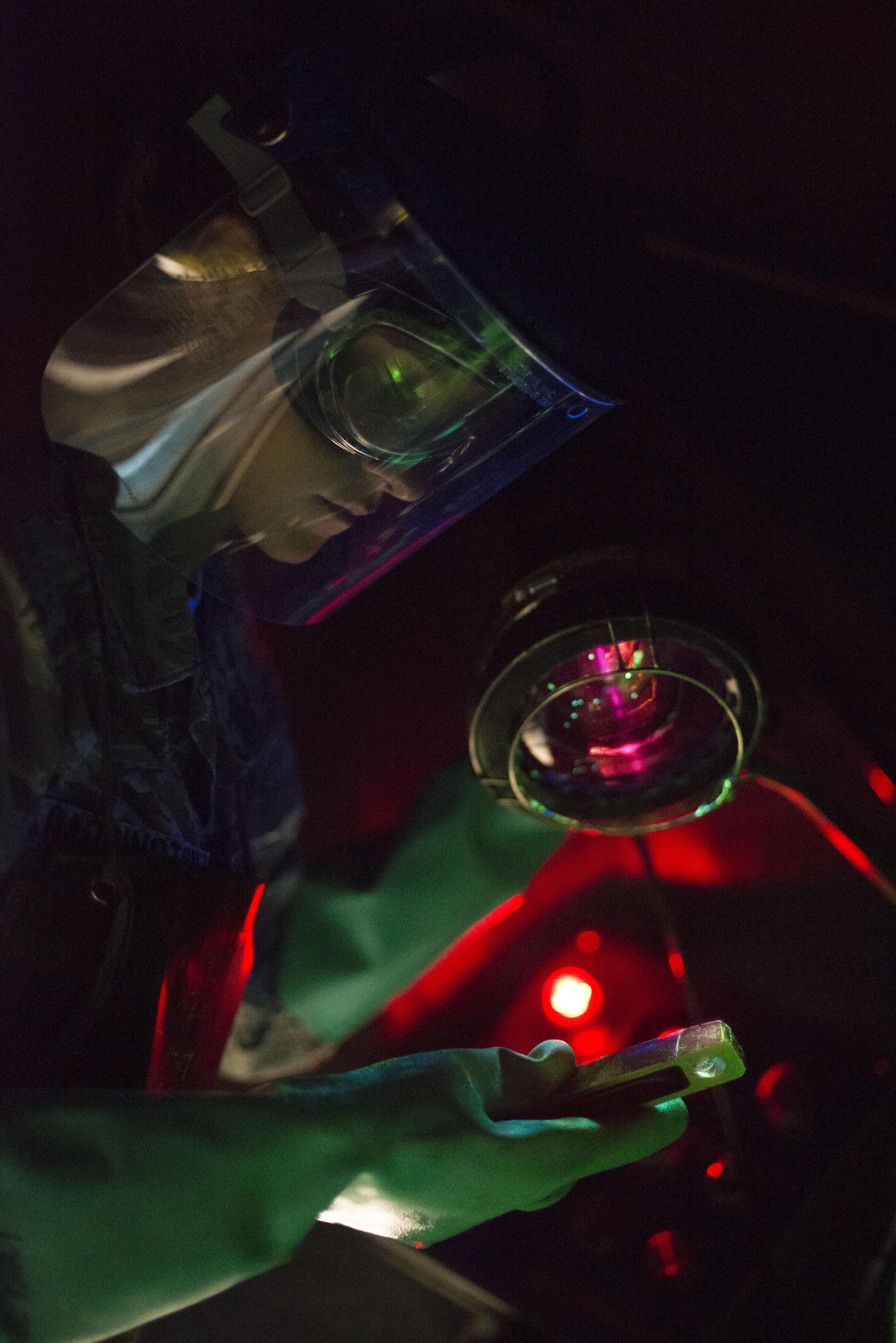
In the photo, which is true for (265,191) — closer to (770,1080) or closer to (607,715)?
(607,715)

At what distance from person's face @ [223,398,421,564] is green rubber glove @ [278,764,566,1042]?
37cm

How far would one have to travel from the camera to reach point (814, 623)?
1.26 metres

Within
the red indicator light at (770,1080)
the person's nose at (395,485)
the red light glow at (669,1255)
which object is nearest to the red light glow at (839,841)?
the red indicator light at (770,1080)

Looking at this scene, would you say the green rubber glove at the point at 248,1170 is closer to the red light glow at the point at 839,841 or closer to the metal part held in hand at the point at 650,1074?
the metal part held in hand at the point at 650,1074

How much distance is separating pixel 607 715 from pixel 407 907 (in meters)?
0.37

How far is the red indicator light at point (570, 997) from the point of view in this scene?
1.31m

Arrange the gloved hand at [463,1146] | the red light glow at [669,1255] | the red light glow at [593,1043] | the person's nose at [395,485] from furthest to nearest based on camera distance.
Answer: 1. the red light glow at [593,1043]
2. the red light glow at [669,1255]
3. the person's nose at [395,485]
4. the gloved hand at [463,1146]

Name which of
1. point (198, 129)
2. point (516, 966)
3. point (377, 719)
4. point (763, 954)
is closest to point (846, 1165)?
point (763, 954)

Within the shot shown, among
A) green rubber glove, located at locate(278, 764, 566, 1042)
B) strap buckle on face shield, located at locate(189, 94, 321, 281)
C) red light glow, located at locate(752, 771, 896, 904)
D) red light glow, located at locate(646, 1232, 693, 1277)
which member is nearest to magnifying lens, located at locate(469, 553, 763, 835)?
green rubber glove, located at locate(278, 764, 566, 1042)

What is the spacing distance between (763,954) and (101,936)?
35.3 inches

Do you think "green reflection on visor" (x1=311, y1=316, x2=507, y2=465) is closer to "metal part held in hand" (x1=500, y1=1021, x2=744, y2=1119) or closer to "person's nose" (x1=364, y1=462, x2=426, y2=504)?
"person's nose" (x1=364, y1=462, x2=426, y2=504)

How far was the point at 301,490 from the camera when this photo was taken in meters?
0.85

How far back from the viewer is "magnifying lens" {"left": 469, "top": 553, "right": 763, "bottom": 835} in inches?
33.9

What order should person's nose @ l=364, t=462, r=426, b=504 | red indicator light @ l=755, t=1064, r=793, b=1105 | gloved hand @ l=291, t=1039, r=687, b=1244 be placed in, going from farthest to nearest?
red indicator light @ l=755, t=1064, r=793, b=1105 < person's nose @ l=364, t=462, r=426, b=504 < gloved hand @ l=291, t=1039, r=687, b=1244
